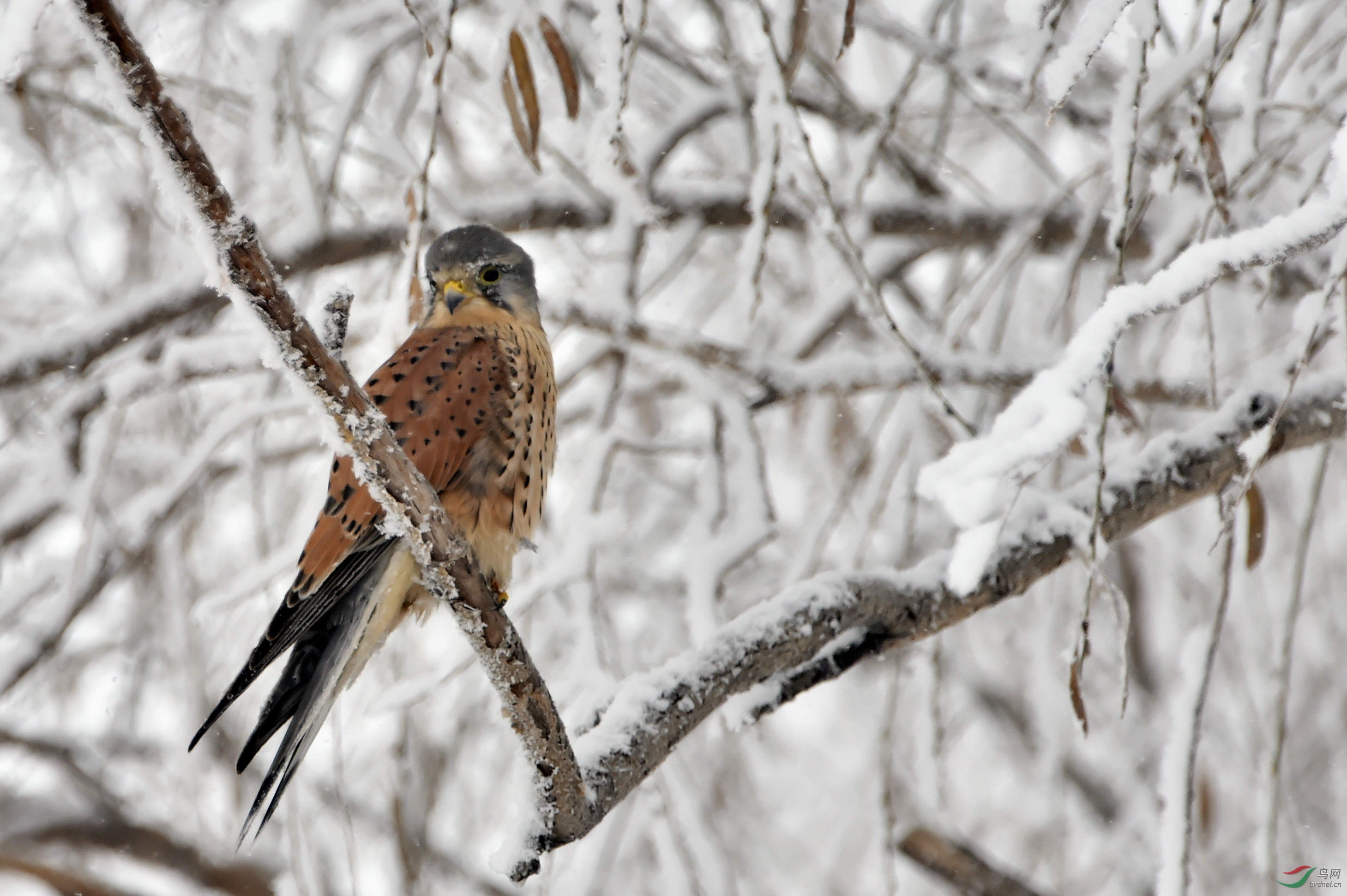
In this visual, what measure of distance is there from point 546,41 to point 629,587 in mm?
2934

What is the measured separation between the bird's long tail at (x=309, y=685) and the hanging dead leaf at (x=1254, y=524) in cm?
170

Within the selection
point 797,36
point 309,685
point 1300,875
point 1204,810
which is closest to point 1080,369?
point 797,36

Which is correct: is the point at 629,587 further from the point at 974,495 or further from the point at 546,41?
the point at 974,495

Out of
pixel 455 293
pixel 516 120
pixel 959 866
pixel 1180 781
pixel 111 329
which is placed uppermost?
pixel 455 293

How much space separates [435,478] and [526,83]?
113 cm

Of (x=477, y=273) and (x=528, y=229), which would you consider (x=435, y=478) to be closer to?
(x=477, y=273)

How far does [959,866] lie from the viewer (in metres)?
2.37

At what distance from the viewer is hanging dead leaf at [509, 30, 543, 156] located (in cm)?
192

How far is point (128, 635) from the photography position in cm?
404

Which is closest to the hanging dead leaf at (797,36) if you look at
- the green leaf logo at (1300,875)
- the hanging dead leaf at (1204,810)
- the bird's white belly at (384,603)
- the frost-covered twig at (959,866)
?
the bird's white belly at (384,603)

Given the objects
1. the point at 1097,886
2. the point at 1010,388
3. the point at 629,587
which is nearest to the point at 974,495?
the point at 1010,388

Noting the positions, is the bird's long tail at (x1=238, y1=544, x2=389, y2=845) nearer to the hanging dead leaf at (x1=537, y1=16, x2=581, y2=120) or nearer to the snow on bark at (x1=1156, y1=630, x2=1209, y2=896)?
the hanging dead leaf at (x1=537, y1=16, x2=581, y2=120)

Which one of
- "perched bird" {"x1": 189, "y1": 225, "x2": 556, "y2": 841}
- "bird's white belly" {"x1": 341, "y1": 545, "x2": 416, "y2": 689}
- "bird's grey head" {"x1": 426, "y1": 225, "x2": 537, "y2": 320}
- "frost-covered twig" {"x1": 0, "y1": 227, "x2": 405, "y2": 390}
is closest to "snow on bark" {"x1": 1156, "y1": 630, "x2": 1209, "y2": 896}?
"perched bird" {"x1": 189, "y1": 225, "x2": 556, "y2": 841}

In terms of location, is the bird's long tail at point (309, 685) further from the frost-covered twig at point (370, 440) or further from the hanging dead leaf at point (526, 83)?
the hanging dead leaf at point (526, 83)
